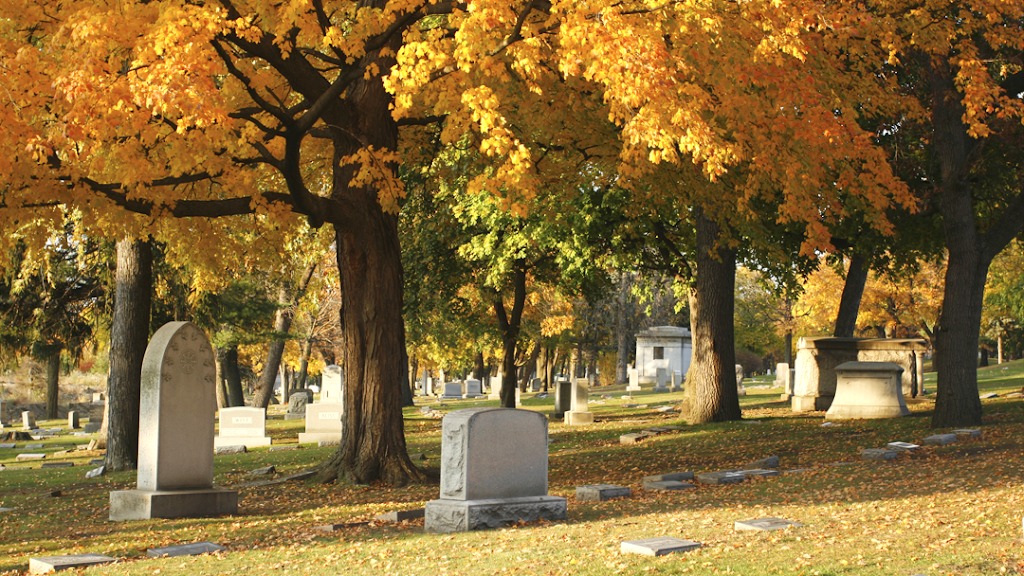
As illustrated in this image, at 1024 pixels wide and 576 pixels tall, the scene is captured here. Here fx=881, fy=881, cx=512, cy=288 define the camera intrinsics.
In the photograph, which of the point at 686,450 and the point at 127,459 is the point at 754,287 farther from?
the point at 127,459

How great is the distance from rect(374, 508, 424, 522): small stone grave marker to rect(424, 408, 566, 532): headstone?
0.64 metres

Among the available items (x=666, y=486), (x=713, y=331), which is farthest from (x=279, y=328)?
(x=666, y=486)

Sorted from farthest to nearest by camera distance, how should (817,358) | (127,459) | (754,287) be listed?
(754,287), (817,358), (127,459)

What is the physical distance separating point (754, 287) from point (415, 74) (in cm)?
4938

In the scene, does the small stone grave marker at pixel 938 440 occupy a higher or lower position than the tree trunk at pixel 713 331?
lower

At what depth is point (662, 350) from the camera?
5328cm

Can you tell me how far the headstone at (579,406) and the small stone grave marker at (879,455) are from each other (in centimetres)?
1192

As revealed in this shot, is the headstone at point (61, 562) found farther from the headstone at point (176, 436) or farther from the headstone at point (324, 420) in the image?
the headstone at point (324, 420)

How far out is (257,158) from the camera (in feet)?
41.5

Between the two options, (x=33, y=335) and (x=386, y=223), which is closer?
(x=386, y=223)

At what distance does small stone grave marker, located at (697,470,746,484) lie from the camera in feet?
36.8

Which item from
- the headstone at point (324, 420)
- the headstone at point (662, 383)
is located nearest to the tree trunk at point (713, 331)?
the headstone at point (324, 420)

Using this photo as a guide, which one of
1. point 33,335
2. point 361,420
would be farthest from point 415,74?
point 33,335

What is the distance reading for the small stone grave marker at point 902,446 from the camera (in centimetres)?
1329
